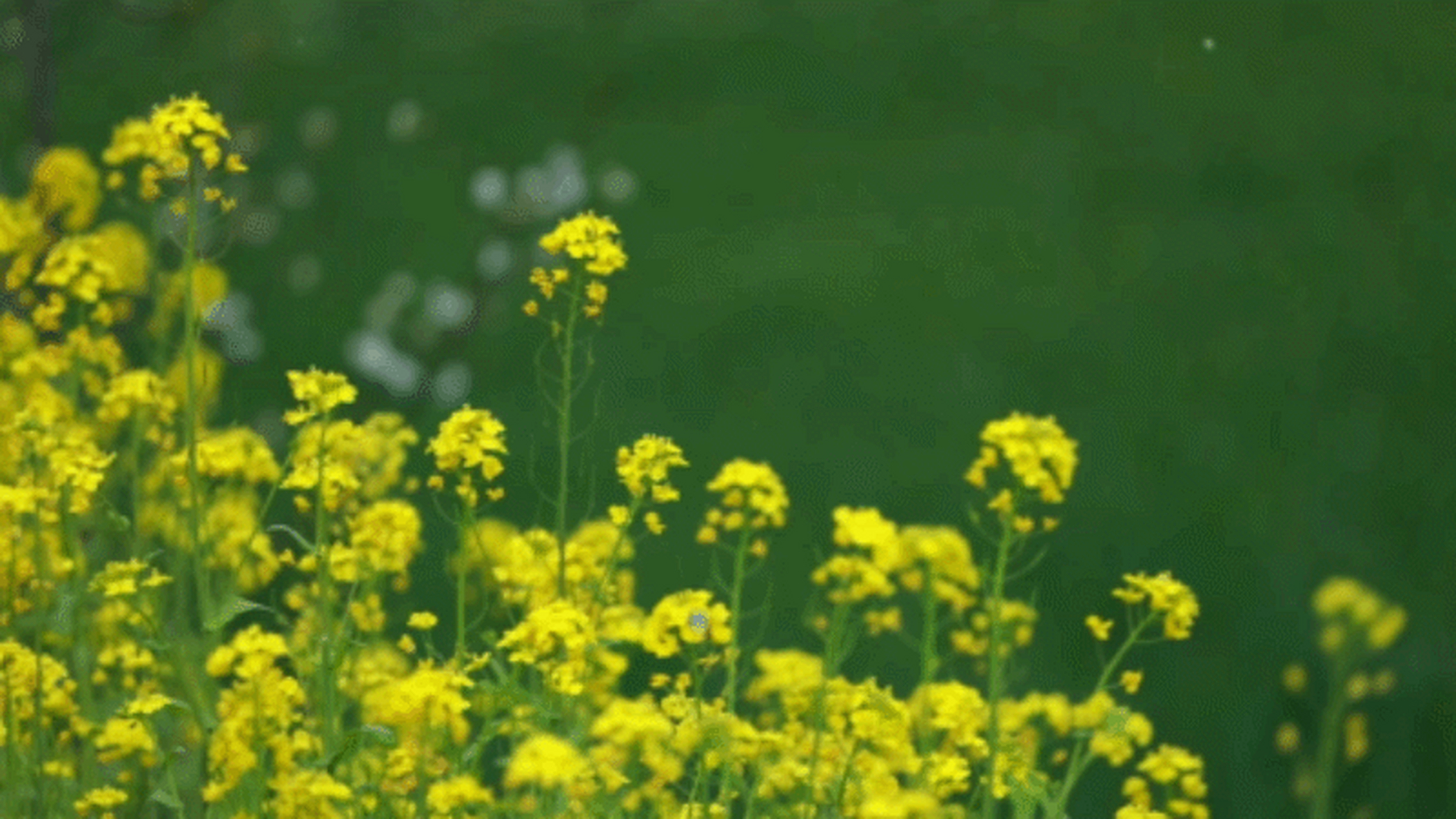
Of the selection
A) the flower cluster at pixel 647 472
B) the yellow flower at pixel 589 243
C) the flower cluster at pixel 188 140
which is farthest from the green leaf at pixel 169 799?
the yellow flower at pixel 589 243

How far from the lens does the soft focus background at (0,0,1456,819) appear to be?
5363 mm

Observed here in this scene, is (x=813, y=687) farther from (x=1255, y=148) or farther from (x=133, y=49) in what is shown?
(x=133, y=49)

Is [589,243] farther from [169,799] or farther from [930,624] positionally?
[169,799]

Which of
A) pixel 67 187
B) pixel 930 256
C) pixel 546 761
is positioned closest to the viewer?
pixel 546 761

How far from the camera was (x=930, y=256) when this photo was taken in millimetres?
6410

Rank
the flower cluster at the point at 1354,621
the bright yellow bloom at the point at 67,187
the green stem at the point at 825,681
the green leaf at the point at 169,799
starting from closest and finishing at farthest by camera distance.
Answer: the flower cluster at the point at 1354,621 < the green stem at the point at 825,681 < the green leaf at the point at 169,799 < the bright yellow bloom at the point at 67,187

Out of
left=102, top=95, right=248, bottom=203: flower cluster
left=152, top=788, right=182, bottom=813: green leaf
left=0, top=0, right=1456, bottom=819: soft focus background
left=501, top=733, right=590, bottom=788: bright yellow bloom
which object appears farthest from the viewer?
left=0, top=0, right=1456, bottom=819: soft focus background

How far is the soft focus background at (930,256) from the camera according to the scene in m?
5.36

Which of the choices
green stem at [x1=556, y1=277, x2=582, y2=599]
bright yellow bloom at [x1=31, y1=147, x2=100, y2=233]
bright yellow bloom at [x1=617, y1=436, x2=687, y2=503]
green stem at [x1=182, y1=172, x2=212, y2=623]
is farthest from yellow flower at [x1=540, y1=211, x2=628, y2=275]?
bright yellow bloom at [x1=31, y1=147, x2=100, y2=233]

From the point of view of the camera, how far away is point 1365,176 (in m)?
6.38

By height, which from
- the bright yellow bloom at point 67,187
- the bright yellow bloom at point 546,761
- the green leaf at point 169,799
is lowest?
the green leaf at point 169,799

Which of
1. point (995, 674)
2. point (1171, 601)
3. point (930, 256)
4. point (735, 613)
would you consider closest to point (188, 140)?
point (735, 613)

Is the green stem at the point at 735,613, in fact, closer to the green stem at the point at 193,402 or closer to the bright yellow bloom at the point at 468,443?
the bright yellow bloom at the point at 468,443

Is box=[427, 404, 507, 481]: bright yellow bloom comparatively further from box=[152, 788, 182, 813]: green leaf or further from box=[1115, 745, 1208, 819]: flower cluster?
box=[1115, 745, 1208, 819]: flower cluster
